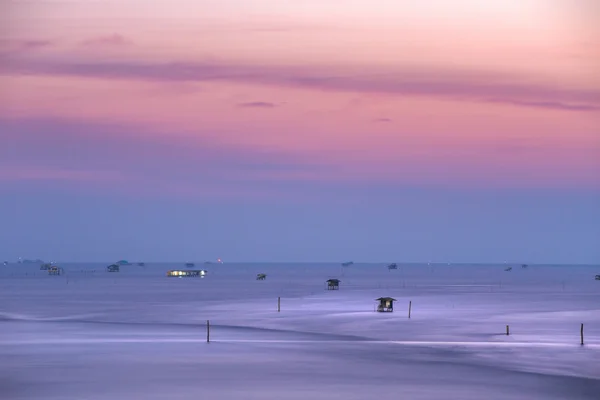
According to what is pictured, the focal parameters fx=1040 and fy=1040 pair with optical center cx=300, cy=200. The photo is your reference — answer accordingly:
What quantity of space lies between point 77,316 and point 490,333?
46.7 metres

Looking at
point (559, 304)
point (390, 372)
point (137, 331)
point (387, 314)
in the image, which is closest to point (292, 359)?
point (390, 372)

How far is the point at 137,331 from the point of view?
274 ft

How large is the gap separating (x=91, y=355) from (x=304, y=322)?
36314 millimetres

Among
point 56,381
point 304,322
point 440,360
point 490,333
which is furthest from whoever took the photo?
point 304,322

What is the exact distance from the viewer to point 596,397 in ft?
154

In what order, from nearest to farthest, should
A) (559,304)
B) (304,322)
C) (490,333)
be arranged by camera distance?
(490,333) < (304,322) < (559,304)

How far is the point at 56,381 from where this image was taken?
51156 mm

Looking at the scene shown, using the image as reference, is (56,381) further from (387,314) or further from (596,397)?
(387,314)

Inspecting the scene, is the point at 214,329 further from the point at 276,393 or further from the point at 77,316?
the point at 276,393

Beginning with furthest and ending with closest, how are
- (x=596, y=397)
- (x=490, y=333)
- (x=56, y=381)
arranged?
(x=490, y=333) < (x=56, y=381) < (x=596, y=397)

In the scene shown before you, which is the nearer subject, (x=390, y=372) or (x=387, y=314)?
(x=390, y=372)

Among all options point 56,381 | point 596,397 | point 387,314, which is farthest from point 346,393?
point 387,314

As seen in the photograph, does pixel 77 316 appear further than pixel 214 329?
Yes

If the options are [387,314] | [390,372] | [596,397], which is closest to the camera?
[596,397]
